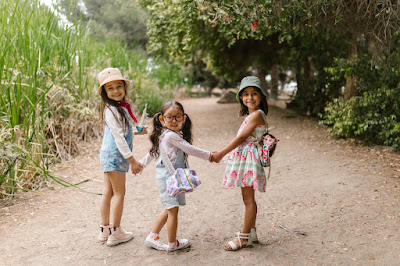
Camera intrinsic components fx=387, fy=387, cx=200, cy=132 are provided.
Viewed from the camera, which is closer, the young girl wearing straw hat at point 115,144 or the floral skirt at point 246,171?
the floral skirt at point 246,171

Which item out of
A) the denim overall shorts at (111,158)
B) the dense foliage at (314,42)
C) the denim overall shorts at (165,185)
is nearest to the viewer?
the denim overall shorts at (165,185)

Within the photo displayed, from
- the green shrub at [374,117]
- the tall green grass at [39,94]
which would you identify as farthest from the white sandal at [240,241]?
the green shrub at [374,117]

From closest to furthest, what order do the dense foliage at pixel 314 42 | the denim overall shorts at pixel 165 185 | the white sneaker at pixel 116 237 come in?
the denim overall shorts at pixel 165 185, the white sneaker at pixel 116 237, the dense foliage at pixel 314 42

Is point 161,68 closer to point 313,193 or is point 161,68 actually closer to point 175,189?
point 313,193

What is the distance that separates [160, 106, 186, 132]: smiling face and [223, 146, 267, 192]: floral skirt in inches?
18.8

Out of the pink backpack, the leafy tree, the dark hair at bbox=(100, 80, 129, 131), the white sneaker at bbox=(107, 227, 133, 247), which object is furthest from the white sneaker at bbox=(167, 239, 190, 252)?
the leafy tree

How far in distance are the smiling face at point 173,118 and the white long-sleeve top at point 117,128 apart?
0.34 meters

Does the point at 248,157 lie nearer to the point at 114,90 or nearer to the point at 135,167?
the point at 135,167

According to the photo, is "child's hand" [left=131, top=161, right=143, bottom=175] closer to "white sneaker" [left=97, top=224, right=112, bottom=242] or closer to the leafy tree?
"white sneaker" [left=97, top=224, right=112, bottom=242]

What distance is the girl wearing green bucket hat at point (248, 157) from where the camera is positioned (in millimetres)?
2713

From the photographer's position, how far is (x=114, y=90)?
289 cm

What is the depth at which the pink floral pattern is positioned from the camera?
8.86 feet

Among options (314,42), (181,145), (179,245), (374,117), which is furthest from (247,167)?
(314,42)

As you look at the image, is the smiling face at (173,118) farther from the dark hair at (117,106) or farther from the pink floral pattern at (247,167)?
the pink floral pattern at (247,167)
